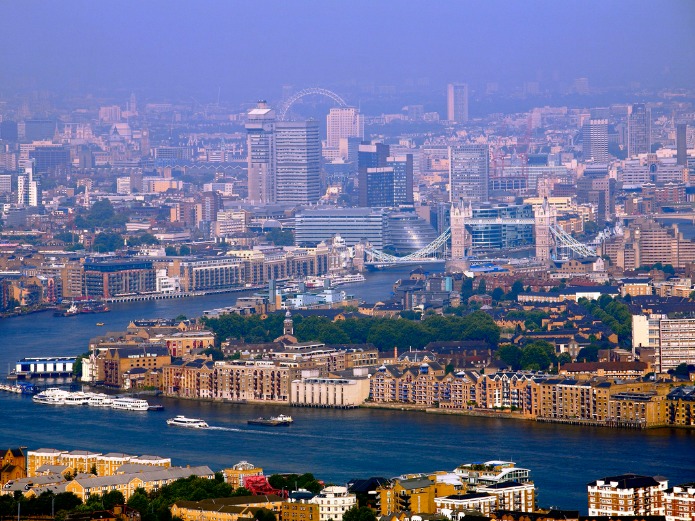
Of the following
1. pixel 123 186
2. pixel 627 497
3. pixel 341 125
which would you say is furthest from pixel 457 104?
pixel 627 497

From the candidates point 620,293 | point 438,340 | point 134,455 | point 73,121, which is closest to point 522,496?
point 134,455

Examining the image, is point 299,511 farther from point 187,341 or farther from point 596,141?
point 596,141

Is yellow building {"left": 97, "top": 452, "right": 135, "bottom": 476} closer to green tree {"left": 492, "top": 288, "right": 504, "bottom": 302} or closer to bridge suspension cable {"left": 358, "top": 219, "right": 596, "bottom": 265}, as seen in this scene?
green tree {"left": 492, "top": 288, "right": 504, "bottom": 302}

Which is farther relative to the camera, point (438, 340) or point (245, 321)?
point (245, 321)

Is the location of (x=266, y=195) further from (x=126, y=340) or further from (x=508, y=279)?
(x=126, y=340)

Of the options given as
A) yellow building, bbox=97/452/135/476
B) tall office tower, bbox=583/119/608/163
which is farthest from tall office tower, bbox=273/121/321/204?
yellow building, bbox=97/452/135/476

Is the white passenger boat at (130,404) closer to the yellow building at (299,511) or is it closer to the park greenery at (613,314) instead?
the park greenery at (613,314)
